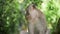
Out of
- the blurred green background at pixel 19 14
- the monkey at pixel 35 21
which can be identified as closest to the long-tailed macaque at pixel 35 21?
the monkey at pixel 35 21

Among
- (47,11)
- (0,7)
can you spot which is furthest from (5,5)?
(47,11)

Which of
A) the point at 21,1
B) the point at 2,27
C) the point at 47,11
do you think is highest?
the point at 21,1

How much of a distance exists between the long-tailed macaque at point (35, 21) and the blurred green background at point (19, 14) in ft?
2.47

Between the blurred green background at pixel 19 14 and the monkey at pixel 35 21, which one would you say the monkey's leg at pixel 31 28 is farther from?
the blurred green background at pixel 19 14

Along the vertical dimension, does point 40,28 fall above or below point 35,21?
below

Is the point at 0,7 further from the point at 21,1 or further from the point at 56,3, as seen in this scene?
the point at 56,3

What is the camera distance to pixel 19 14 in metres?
4.12

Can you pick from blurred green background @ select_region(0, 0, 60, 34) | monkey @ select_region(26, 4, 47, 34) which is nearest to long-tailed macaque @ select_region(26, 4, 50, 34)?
monkey @ select_region(26, 4, 47, 34)

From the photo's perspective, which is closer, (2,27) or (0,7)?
(0,7)

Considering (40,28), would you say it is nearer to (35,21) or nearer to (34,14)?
(35,21)

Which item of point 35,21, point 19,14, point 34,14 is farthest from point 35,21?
point 19,14

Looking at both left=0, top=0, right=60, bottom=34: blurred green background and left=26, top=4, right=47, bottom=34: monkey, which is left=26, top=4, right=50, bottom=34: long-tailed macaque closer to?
left=26, top=4, right=47, bottom=34: monkey

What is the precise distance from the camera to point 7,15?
4.12m

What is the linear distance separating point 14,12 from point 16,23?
27cm
